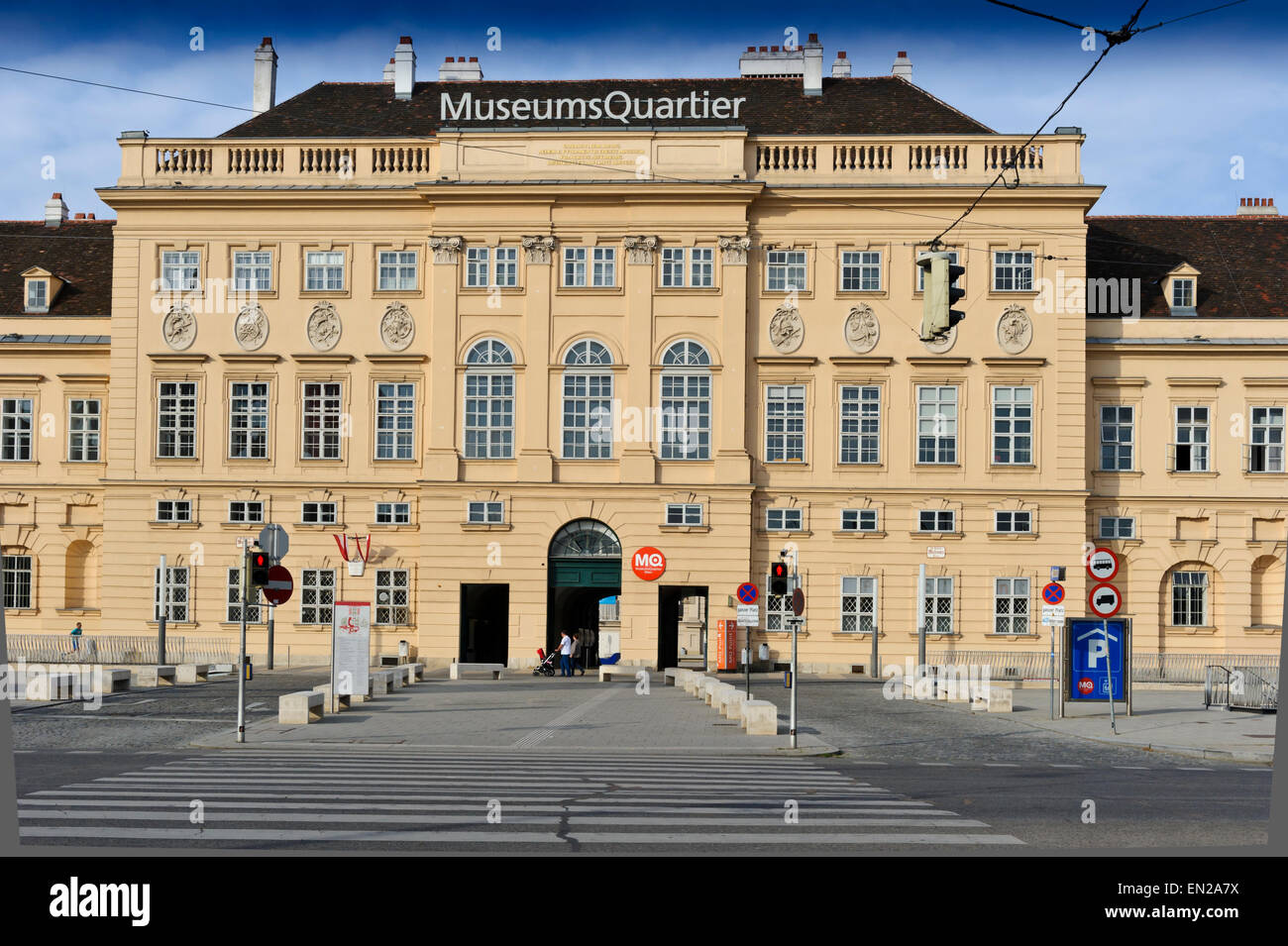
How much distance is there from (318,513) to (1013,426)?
2469 centimetres

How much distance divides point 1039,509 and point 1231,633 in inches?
324

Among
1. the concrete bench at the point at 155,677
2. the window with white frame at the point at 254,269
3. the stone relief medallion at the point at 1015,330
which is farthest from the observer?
the window with white frame at the point at 254,269

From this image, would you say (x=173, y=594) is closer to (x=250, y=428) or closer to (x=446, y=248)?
(x=250, y=428)

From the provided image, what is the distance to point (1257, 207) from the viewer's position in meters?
58.3

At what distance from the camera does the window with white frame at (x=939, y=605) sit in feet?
164

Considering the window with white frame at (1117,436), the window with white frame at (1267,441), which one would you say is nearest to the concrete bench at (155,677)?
the window with white frame at (1117,436)

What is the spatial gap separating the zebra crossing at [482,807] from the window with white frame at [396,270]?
32.3m

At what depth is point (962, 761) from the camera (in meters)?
22.6

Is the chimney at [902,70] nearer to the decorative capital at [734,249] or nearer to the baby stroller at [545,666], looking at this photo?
the decorative capital at [734,249]

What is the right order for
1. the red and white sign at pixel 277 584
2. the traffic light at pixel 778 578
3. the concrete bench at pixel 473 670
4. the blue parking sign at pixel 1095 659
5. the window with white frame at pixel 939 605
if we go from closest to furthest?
the red and white sign at pixel 277 584 < the traffic light at pixel 778 578 < the blue parking sign at pixel 1095 659 < the concrete bench at pixel 473 670 < the window with white frame at pixel 939 605

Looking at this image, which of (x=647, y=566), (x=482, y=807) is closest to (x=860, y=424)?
(x=647, y=566)

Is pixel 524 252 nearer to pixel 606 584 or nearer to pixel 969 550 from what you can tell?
pixel 606 584

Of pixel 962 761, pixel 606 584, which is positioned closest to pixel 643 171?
pixel 606 584

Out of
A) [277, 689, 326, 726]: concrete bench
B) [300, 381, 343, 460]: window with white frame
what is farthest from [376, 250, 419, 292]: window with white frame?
[277, 689, 326, 726]: concrete bench
